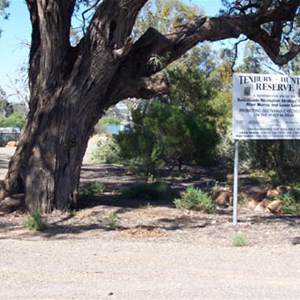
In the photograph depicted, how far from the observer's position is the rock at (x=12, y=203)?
12.1 metres

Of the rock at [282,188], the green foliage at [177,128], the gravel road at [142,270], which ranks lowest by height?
the gravel road at [142,270]

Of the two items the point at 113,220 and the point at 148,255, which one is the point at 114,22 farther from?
the point at 148,255

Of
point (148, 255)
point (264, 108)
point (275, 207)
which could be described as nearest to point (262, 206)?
point (275, 207)

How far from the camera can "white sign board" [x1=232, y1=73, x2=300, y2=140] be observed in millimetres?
11430

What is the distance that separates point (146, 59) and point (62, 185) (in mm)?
2974

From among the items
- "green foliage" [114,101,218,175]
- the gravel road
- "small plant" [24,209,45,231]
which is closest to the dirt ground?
the gravel road

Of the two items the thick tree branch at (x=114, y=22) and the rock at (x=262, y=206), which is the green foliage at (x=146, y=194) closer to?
the rock at (x=262, y=206)

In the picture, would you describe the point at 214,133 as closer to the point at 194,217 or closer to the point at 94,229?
the point at 194,217

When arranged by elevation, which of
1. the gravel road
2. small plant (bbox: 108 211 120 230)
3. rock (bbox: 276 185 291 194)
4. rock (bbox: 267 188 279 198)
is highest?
rock (bbox: 276 185 291 194)

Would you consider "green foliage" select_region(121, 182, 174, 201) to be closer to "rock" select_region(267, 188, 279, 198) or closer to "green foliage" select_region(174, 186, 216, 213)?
"green foliage" select_region(174, 186, 216, 213)

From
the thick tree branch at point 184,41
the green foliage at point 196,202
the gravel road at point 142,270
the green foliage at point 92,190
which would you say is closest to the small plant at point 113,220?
the gravel road at point 142,270

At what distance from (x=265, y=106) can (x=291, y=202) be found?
137 inches

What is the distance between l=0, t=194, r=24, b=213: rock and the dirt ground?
0.23m

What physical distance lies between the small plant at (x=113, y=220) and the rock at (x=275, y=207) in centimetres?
372
